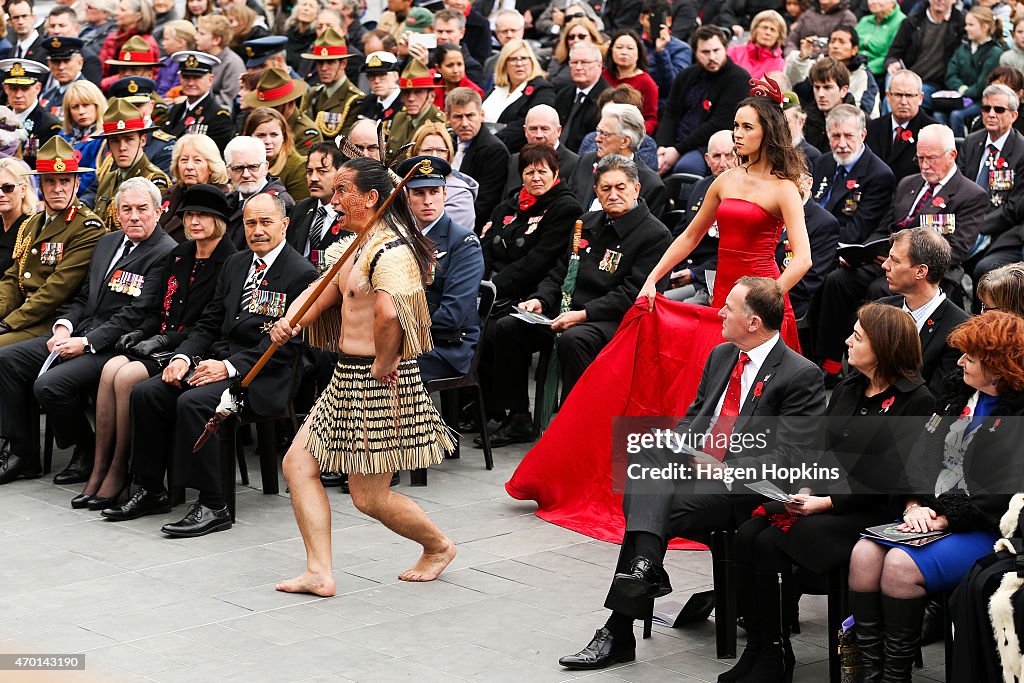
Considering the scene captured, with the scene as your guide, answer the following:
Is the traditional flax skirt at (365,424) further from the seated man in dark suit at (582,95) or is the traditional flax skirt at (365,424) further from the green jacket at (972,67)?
the green jacket at (972,67)

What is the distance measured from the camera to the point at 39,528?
7523 mm

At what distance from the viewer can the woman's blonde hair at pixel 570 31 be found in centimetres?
1257

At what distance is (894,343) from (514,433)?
3.87 metres

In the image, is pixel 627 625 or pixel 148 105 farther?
pixel 148 105

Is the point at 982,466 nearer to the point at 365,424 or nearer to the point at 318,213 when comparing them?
the point at 365,424

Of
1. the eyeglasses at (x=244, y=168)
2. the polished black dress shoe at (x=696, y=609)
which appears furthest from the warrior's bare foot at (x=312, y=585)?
the eyeglasses at (x=244, y=168)

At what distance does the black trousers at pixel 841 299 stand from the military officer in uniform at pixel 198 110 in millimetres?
5232

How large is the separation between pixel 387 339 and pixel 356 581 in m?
1.20

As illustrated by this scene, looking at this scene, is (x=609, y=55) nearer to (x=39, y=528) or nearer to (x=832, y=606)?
(x=39, y=528)

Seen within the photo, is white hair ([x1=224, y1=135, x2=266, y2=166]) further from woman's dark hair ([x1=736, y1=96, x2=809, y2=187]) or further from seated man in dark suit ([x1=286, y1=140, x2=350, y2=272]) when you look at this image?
woman's dark hair ([x1=736, y1=96, x2=809, y2=187])

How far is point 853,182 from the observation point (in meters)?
9.54

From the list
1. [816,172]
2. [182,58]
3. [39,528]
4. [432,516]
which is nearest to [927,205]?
[816,172]

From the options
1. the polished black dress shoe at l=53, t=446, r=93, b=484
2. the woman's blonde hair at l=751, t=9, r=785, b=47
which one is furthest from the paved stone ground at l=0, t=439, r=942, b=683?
the woman's blonde hair at l=751, t=9, r=785, b=47

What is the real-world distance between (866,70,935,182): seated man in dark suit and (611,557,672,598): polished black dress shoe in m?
5.51
